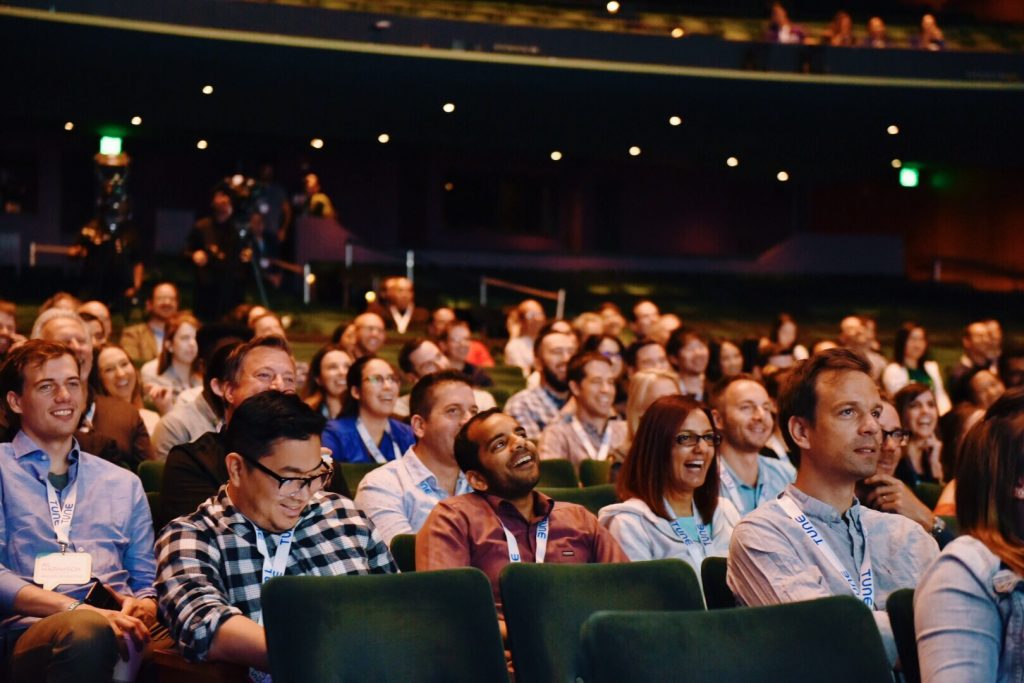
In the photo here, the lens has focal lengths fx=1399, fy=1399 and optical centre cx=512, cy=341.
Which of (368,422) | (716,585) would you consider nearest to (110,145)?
(368,422)

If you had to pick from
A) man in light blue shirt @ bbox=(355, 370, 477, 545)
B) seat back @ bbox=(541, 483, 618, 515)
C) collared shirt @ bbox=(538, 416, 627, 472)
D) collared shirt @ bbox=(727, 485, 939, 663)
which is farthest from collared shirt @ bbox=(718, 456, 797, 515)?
collared shirt @ bbox=(727, 485, 939, 663)

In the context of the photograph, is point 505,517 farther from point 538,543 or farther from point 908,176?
point 908,176

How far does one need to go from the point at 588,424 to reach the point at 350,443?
3.96 feet

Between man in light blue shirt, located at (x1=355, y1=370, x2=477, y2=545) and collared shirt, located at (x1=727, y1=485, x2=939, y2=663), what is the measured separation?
Result: 1402mm

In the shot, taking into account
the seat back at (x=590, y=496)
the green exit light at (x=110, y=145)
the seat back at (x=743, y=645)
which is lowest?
the seat back at (x=743, y=645)

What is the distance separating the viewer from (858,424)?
10.3 feet

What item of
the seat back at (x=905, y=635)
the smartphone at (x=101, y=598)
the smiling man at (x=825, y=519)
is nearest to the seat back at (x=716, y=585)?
the smiling man at (x=825, y=519)

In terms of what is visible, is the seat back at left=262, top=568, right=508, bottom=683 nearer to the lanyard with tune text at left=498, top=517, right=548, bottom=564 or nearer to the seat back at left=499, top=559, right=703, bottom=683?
the seat back at left=499, top=559, right=703, bottom=683

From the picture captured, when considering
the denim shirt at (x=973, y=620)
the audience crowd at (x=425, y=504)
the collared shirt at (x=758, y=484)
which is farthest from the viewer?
the collared shirt at (x=758, y=484)

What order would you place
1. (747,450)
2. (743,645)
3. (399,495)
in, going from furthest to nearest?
1. (747,450)
2. (399,495)
3. (743,645)

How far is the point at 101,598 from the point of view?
3.45 meters

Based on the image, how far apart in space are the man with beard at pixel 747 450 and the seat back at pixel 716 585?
1501mm

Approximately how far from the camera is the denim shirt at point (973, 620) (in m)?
2.30

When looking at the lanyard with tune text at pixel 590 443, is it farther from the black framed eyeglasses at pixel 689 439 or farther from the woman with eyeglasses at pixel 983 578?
the woman with eyeglasses at pixel 983 578
